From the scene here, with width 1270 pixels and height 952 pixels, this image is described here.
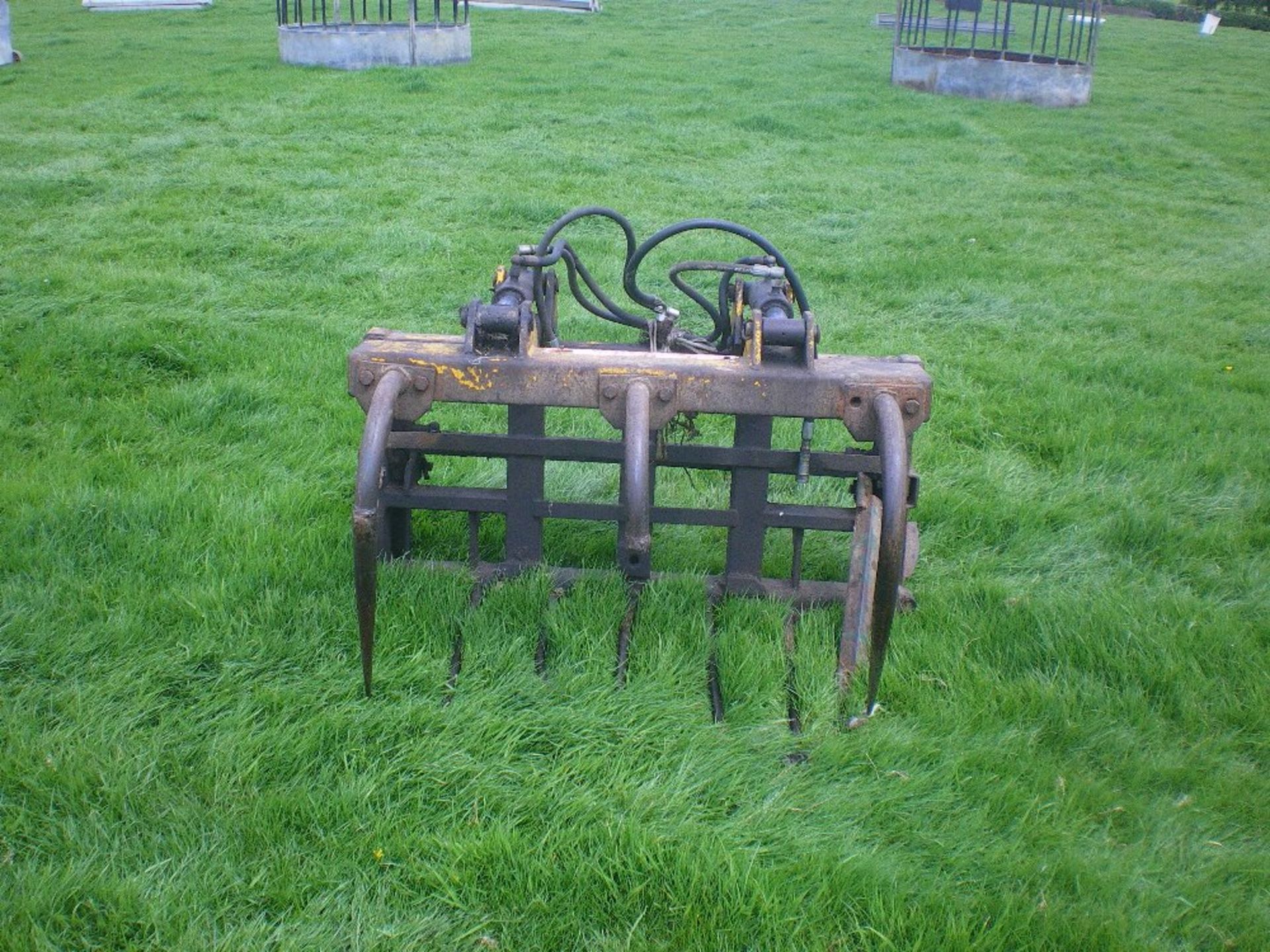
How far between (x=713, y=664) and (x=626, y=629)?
0.82ft

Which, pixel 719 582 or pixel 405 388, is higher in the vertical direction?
pixel 405 388

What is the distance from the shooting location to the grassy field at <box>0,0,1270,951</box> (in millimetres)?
2424

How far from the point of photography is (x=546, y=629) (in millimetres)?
3254

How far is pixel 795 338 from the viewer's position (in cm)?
308

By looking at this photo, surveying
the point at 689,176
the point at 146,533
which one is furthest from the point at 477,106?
the point at 146,533

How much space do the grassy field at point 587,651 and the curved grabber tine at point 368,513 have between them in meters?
0.26

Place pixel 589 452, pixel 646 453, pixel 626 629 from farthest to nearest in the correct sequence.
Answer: pixel 589 452 < pixel 626 629 < pixel 646 453

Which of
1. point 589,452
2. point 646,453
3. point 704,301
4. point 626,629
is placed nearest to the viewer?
point 646,453

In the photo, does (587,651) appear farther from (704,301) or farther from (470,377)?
(704,301)

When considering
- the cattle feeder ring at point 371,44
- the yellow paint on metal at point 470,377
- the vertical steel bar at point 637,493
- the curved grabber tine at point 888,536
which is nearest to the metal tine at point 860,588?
the curved grabber tine at point 888,536

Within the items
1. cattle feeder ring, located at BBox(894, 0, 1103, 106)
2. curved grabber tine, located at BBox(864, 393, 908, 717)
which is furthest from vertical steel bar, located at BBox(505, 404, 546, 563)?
cattle feeder ring, located at BBox(894, 0, 1103, 106)

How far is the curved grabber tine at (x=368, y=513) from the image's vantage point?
2654 millimetres

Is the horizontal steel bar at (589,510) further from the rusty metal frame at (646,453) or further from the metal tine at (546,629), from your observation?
the metal tine at (546,629)

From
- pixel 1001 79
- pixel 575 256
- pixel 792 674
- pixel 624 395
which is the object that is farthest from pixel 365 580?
pixel 1001 79
